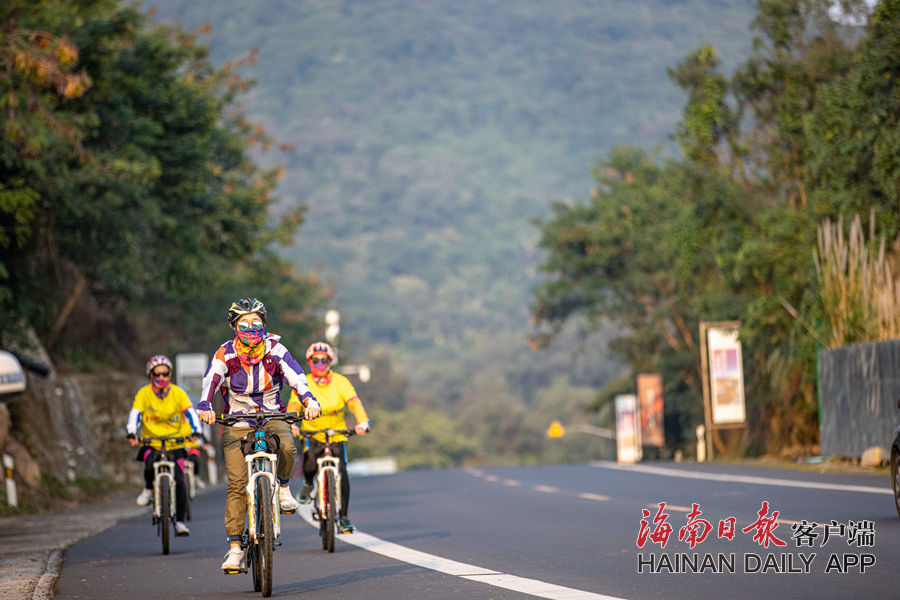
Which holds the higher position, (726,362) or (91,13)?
(91,13)

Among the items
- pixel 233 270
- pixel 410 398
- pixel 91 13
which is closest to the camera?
pixel 91 13

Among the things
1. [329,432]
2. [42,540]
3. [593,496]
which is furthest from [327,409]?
[593,496]

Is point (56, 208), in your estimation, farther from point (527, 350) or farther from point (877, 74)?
point (527, 350)

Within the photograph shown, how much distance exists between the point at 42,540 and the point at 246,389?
755 centimetres

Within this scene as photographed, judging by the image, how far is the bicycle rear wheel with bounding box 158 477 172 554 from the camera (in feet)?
49.9

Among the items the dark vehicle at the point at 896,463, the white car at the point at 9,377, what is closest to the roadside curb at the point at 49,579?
the white car at the point at 9,377

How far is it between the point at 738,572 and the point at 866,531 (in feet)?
10.1

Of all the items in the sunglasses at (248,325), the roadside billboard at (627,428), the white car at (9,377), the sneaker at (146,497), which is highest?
the sunglasses at (248,325)

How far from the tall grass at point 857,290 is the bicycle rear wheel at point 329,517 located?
14704 millimetres

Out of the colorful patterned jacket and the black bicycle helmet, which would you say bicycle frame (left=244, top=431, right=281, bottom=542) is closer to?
the colorful patterned jacket

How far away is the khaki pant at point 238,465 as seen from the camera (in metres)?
10.9

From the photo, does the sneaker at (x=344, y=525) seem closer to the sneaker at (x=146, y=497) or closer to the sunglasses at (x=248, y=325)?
the sneaker at (x=146, y=497)

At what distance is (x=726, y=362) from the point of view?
42594 millimetres

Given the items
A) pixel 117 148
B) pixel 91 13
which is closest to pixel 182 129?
pixel 117 148
